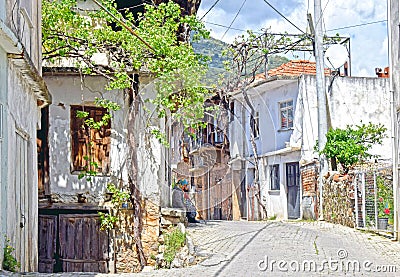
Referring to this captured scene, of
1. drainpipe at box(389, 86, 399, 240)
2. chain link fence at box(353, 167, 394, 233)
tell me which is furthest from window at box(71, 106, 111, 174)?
chain link fence at box(353, 167, 394, 233)

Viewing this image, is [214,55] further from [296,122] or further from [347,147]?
[296,122]

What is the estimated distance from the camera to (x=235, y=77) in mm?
26500

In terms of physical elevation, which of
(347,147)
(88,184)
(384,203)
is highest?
(347,147)

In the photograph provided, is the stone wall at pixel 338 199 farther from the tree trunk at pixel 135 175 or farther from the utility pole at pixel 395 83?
the tree trunk at pixel 135 175

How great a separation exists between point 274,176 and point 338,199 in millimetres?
10267

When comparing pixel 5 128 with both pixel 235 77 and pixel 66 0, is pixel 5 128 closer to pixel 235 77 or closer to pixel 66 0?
pixel 66 0

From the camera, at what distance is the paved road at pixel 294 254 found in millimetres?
10391

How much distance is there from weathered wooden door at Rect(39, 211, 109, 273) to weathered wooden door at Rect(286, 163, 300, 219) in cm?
1382

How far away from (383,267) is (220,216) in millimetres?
26258

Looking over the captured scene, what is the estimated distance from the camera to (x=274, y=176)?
3027cm

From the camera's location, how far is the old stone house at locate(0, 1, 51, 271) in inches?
340

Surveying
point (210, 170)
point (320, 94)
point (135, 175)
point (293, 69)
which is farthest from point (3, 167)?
point (210, 170)

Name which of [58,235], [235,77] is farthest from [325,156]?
[58,235]

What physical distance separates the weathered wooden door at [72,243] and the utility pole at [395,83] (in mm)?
6901
